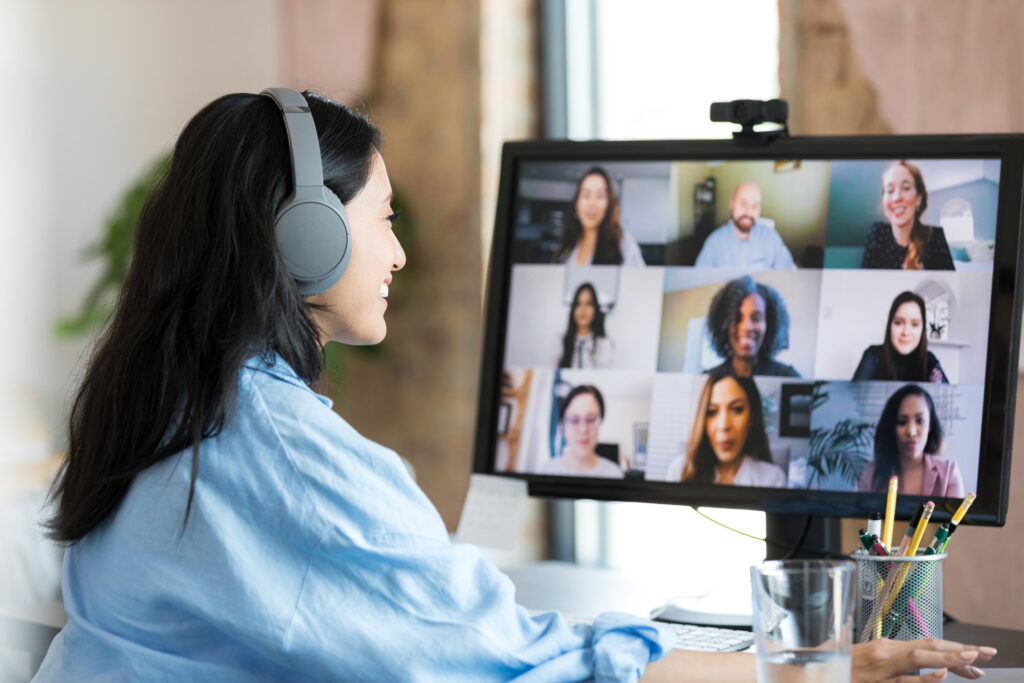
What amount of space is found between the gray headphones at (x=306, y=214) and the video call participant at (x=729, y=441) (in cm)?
45

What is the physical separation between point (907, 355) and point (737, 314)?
17 cm

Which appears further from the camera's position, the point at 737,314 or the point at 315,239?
the point at 737,314

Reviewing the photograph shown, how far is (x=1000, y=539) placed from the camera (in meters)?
1.68

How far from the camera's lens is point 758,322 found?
45.2 inches

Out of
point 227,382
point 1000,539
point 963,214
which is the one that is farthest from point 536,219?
point 1000,539

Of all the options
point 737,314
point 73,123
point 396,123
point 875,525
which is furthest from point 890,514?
point 73,123

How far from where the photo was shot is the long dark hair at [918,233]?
1101mm

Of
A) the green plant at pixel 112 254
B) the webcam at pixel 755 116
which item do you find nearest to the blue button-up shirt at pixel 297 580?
the webcam at pixel 755 116

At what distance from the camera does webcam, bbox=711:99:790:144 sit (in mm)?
1184

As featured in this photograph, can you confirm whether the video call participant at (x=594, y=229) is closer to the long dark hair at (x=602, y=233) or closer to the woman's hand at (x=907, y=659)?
the long dark hair at (x=602, y=233)

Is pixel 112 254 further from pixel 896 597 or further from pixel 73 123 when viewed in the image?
pixel 896 597

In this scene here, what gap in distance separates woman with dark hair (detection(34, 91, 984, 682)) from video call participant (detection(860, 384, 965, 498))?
285mm

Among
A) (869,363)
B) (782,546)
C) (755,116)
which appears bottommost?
(782,546)

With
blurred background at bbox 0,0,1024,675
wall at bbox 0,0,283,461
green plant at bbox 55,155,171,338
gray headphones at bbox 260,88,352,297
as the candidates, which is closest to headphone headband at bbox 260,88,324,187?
gray headphones at bbox 260,88,352,297
